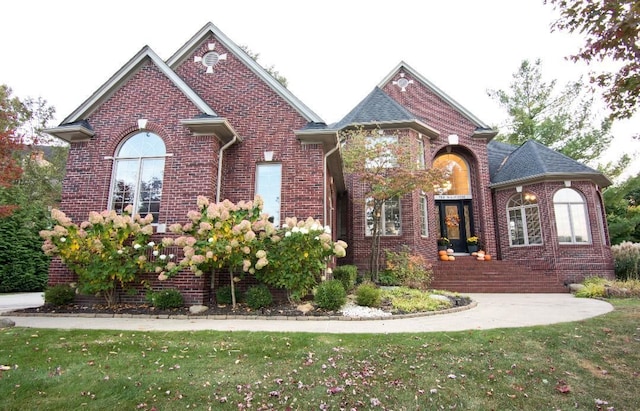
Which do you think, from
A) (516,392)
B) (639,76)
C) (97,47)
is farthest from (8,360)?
(97,47)

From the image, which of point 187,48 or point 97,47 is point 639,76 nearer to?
point 187,48

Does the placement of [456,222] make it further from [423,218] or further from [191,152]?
[191,152]

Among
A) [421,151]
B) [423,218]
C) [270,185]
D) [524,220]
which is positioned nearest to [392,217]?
[423,218]

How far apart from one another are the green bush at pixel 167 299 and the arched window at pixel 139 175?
71.7 inches

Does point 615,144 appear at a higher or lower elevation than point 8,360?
higher

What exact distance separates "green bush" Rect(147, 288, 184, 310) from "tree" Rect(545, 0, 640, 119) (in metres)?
8.04

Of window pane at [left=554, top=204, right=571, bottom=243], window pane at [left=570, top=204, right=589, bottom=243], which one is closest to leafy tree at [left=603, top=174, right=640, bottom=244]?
window pane at [left=570, top=204, right=589, bottom=243]

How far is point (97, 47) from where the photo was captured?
507 inches

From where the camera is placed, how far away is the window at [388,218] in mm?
13477

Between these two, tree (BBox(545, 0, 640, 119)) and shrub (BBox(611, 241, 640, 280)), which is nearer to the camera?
tree (BBox(545, 0, 640, 119))

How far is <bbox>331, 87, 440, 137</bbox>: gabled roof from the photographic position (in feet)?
44.8

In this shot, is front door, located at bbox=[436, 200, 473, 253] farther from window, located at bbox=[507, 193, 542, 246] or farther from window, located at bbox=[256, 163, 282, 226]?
window, located at bbox=[256, 163, 282, 226]

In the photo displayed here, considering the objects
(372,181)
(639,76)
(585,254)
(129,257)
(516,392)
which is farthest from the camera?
(585,254)

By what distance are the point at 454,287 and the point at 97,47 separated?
1599 centimetres
